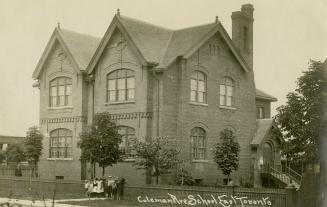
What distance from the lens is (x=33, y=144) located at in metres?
37.6

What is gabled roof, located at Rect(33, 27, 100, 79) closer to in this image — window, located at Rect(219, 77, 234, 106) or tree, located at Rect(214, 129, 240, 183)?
window, located at Rect(219, 77, 234, 106)

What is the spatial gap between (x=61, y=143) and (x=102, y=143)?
8607 millimetres

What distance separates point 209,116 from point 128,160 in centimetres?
630

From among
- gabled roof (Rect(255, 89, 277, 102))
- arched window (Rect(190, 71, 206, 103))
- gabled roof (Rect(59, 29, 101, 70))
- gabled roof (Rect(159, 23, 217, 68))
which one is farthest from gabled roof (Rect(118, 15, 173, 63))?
gabled roof (Rect(255, 89, 277, 102))

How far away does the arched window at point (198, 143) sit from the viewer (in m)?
34.9

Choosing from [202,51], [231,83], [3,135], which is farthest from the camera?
[3,135]

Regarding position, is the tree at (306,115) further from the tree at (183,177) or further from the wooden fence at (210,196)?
the wooden fence at (210,196)

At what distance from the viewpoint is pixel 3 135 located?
262 feet

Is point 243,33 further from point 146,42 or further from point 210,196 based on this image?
point 210,196

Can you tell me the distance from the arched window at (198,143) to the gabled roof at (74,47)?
345 inches

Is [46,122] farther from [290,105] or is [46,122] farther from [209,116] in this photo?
[290,105]

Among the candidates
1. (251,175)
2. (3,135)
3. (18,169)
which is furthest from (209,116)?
(3,135)

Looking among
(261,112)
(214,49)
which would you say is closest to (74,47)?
(214,49)

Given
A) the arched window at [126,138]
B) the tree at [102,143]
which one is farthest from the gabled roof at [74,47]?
the tree at [102,143]
